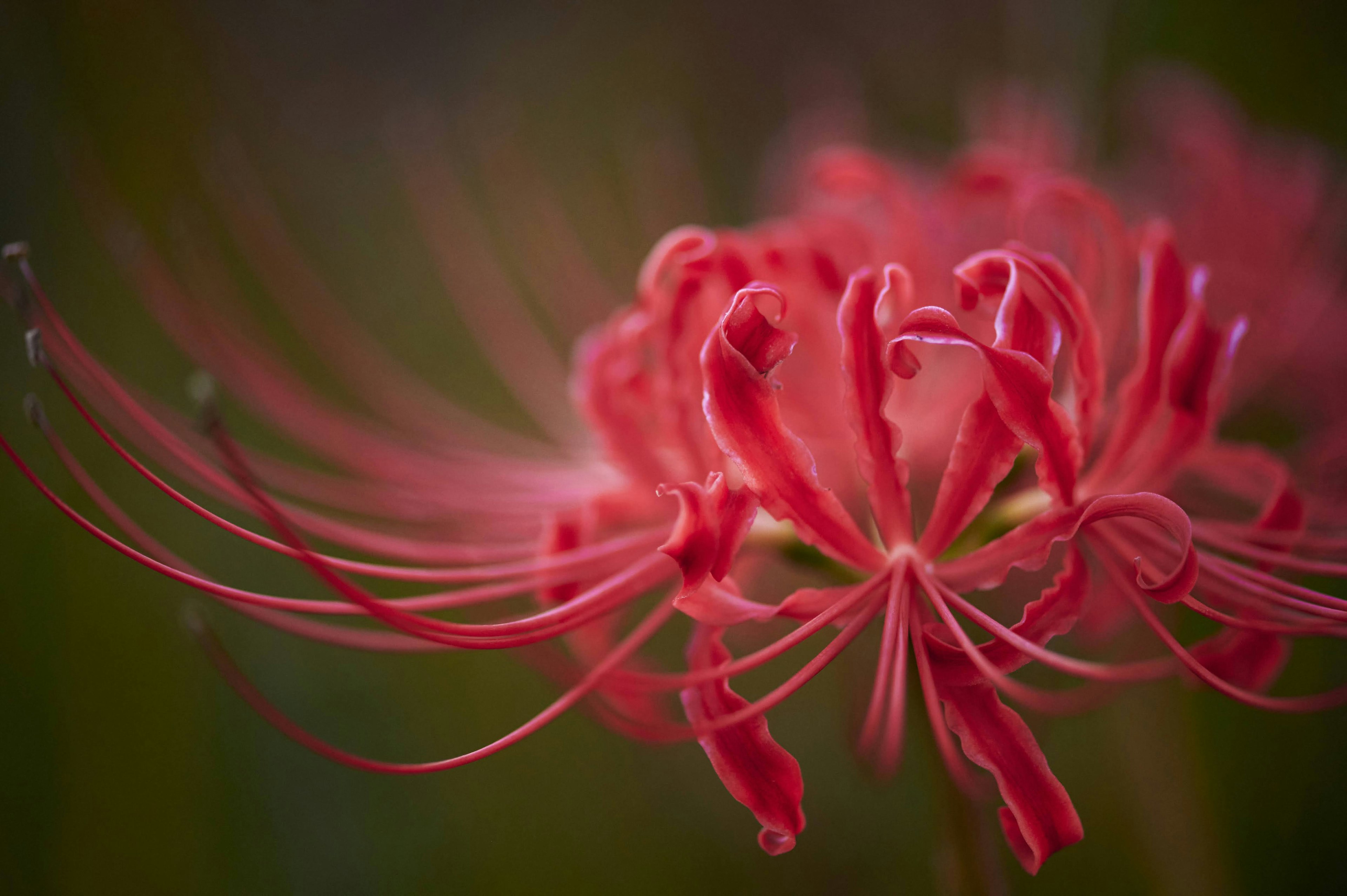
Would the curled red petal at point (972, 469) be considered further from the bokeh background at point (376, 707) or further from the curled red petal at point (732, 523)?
the bokeh background at point (376, 707)

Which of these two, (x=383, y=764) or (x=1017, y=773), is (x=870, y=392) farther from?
(x=383, y=764)

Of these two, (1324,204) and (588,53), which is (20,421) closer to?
(588,53)

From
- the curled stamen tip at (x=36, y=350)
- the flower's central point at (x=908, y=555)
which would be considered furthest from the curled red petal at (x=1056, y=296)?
the curled stamen tip at (x=36, y=350)

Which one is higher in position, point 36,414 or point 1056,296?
point 36,414

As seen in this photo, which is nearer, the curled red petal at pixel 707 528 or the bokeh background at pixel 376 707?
the curled red petal at pixel 707 528

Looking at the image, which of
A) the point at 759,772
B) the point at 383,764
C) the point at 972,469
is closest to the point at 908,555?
the point at 972,469

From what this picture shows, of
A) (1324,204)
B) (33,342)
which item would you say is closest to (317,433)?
(33,342)
